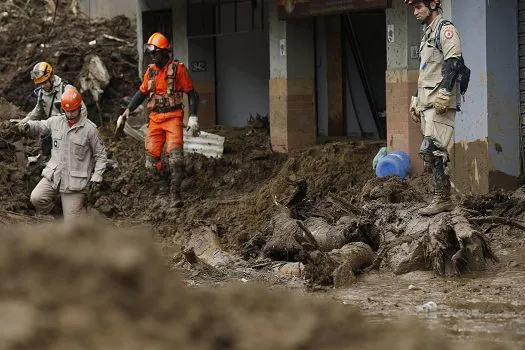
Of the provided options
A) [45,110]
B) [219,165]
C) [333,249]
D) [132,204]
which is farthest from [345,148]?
[333,249]

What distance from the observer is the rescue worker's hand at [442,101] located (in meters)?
9.92

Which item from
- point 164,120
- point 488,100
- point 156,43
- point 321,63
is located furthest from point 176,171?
point 488,100

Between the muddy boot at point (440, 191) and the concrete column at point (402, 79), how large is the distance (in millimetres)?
3181

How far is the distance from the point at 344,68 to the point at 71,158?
6.53 m

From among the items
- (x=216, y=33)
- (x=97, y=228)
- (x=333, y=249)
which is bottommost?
(x=333, y=249)

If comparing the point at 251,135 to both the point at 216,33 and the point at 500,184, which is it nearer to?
the point at 216,33

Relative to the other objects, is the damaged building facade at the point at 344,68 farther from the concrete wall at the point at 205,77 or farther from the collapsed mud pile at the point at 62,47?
the collapsed mud pile at the point at 62,47

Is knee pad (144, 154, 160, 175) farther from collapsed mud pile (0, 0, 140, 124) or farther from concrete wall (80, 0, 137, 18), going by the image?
concrete wall (80, 0, 137, 18)

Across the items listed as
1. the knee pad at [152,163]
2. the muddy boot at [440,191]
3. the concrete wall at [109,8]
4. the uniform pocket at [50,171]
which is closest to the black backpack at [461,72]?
the muddy boot at [440,191]

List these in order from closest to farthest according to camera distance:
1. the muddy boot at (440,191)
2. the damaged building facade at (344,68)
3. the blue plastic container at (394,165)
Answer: the muddy boot at (440,191)
the damaged building facade at (344,68)
the blue plastic container at (394,165)

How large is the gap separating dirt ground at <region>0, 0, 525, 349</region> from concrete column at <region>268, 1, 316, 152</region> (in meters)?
0.46

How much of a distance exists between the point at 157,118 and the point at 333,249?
15.5 feet

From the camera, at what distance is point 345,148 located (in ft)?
48.8

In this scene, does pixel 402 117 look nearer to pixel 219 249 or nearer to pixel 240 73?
pixel 219 249
